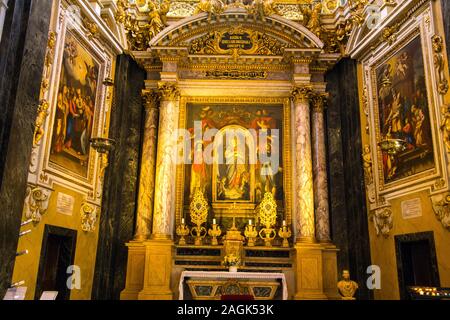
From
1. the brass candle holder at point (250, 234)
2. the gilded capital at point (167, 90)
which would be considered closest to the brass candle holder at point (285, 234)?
the brass candle holder at point (250, 234)

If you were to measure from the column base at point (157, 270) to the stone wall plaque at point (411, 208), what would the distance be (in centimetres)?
540

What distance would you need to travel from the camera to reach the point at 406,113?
357 inches

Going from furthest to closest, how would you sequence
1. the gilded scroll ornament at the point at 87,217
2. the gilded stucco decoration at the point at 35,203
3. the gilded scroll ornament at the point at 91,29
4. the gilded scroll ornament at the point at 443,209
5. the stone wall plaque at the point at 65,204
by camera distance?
the gilded scroll ornament at the point at 91,29
the gilded scroll ornament at the point at 87,217
the stone wall plaque at the point at 65,204
the gilded scroll ornament at the point at 443,209
the gilded stucco decoration at the point at 35,203

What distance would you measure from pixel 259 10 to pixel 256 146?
12.4 feet

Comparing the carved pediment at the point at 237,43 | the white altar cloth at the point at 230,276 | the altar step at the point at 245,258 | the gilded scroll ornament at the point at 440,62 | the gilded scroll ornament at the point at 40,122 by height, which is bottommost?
the white altar cloth at the point at 230,276

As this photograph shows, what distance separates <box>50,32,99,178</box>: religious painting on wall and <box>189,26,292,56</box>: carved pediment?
10.3 feet

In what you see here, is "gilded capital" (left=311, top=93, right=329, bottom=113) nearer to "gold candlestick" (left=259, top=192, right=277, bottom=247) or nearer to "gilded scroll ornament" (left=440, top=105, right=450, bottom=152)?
"gold candlestick" (left=259, top=192, right=277, bottom=247)

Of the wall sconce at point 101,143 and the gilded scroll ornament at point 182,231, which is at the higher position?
the wall sconce at point 101,143

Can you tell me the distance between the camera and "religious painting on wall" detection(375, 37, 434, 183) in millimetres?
8422

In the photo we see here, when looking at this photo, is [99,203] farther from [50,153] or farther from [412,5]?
[412,5]

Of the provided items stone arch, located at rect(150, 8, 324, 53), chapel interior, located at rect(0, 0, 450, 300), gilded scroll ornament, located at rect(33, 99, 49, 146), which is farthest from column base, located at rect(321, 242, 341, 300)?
gilded scroll ornament, located at rect(33, 99, 49, 146)

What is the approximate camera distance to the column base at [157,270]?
947 centimetres

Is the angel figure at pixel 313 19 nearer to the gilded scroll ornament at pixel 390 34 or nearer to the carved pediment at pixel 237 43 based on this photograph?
the carved pediment at pixel 237 43

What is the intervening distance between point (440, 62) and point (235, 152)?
215 inches
